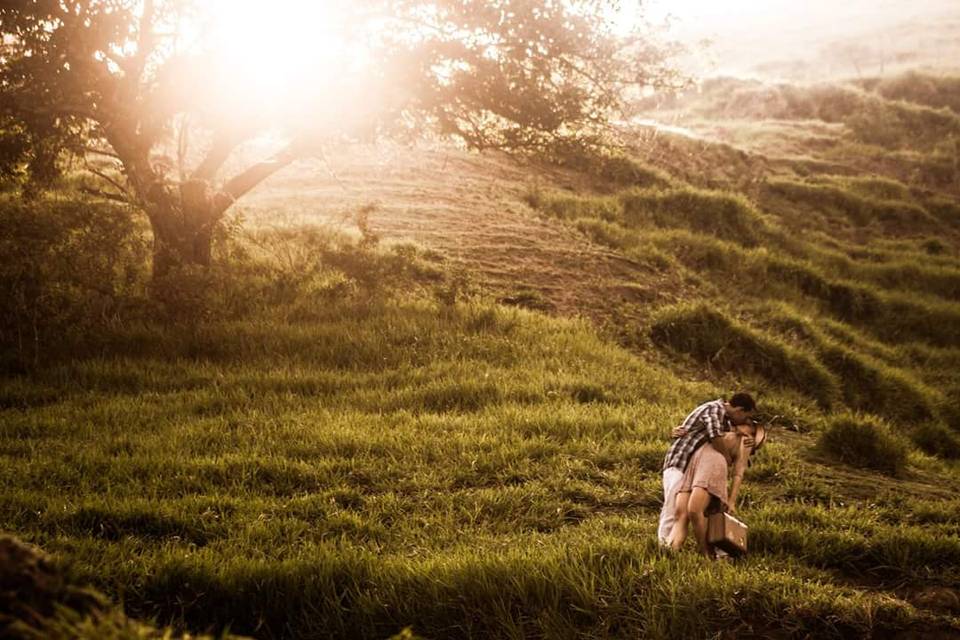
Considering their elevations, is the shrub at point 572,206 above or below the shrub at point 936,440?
above

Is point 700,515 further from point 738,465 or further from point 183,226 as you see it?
point 183,226

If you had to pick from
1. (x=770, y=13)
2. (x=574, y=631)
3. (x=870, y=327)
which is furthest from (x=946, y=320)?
(x=770, y=13)

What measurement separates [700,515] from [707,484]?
24 centimetres

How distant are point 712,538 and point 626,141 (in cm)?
908

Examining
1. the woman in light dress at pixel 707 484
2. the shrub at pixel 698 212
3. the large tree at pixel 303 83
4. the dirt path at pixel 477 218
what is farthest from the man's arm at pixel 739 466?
the shrub at pixel 698 212

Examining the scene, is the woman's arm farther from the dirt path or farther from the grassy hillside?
the dirt path

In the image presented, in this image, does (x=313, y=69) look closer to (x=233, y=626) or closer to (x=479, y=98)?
(x=479, y=98)

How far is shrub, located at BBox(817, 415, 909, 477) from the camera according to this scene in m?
9.47

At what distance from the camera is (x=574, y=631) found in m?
4.70

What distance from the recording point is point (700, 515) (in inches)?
229

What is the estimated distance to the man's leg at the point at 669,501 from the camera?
19.9ft

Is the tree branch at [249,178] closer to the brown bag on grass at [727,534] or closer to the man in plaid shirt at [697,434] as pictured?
the man in plaid shirt at [697,434]

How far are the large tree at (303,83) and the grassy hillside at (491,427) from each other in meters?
1.45

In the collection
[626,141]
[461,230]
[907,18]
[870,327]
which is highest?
[907,18]
